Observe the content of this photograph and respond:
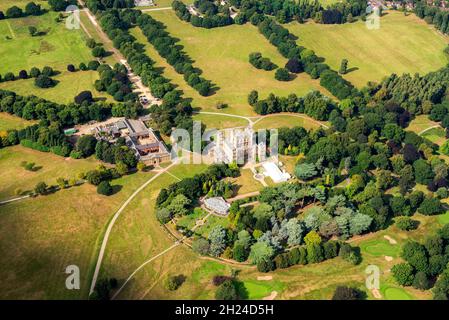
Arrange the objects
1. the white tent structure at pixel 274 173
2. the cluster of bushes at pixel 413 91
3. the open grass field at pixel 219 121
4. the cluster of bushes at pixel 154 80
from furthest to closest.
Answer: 1. the cluster of bushes at pixel 413 91
2. the open grass field at pixel 219 121
3. the cluster of bushes at pixel 154 80
4. the white tent structure at pixel 274 173

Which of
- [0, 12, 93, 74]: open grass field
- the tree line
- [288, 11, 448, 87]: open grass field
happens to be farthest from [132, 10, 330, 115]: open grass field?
[0, 12, 93, 74]: open grass field

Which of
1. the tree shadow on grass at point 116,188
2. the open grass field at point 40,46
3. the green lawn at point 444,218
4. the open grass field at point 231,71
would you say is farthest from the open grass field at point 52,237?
the green lawn at point 444,218

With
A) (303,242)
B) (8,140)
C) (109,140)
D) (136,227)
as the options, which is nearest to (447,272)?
(303,242)

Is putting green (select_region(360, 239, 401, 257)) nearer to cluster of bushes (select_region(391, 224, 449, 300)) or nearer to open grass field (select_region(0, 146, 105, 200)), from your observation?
cluster of bushes (select_region(391, 224, 449, 300))

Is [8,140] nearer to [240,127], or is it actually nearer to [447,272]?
[240,127]

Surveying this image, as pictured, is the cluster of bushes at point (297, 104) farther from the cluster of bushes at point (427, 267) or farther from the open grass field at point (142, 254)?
the cluster of bushes at point (427, 267)
